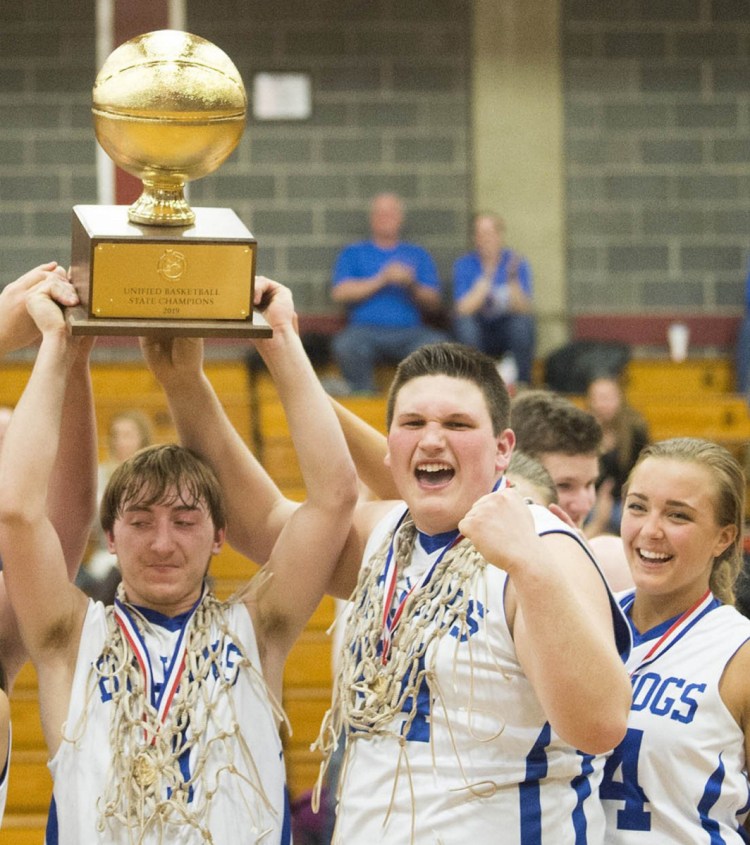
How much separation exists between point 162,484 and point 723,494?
1.11 m

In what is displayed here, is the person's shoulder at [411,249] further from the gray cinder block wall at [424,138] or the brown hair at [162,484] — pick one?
the brown hair at [162,484]

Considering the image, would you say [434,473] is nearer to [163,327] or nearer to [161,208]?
[163,327]

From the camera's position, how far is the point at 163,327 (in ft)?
8.82

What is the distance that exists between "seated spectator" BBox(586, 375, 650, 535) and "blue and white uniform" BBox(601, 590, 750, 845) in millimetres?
3386

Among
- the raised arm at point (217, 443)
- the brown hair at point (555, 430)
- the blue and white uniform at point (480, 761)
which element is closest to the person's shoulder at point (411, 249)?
the brown hair at point (555, 430)

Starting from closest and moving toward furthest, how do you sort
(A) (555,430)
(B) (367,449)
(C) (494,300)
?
(B) (367,449), (A) (555,430), (C) (494,300)

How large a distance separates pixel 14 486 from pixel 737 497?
141 cm

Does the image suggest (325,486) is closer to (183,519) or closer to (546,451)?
(183,519)

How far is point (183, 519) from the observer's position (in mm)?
2779

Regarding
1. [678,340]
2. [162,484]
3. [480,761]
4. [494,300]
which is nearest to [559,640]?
[480,761]

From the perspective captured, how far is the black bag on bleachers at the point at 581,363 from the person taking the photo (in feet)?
29.4

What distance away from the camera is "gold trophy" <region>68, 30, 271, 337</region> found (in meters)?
2.63

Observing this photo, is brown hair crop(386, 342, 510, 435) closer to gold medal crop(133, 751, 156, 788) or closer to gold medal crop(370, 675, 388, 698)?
gold medal crop(370, 675, 388, 698)

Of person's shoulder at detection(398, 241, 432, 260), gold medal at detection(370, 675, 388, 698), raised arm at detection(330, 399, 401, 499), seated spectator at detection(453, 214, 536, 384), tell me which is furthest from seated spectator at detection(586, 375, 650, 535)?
gold medal at detection(370, 675, 388, 698)
